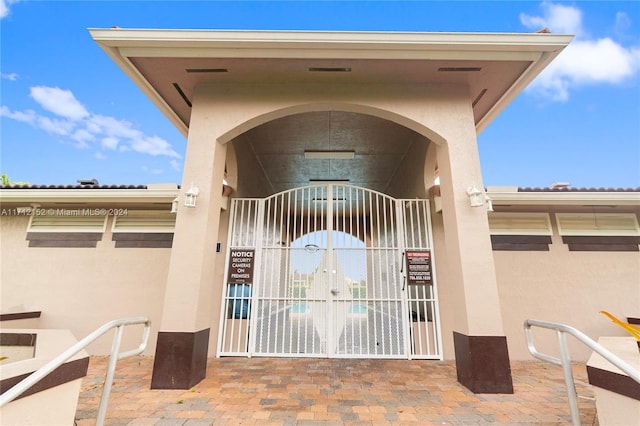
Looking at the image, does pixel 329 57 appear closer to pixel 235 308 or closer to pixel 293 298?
pixel 293 298

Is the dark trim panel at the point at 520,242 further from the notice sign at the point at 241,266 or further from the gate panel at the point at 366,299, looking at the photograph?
the notice sign at the point at 241,266

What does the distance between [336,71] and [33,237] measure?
19.4 feet

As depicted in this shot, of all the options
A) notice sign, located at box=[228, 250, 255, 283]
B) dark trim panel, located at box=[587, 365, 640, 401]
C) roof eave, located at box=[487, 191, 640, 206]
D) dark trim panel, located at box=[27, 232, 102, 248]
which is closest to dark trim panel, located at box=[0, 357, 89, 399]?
notice sign, located at box=[228, 250, 255, 283]

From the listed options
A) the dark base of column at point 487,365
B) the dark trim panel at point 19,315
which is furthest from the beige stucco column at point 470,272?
the dark trim panel at point 19,315

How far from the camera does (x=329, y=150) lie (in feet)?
18.9

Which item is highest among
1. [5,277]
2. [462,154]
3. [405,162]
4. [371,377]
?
[405,162]

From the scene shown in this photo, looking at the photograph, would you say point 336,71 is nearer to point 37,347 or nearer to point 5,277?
point 37,347

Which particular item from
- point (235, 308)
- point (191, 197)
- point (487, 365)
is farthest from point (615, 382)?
point (235, 308)

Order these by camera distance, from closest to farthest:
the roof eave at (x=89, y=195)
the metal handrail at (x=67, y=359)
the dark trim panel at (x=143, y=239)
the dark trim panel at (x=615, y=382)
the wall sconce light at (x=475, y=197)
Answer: the metal handrail at (x=67, y=359), the dark trim panel at (x=615, y=382), the wall sconce light at (x=475, y=197), the roof eave at (x=89, y=195), the dark trim panel at (x=143, y=239)

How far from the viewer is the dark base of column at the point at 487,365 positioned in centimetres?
276

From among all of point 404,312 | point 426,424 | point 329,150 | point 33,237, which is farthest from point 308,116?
point 33,237

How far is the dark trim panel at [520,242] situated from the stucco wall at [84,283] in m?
5.64

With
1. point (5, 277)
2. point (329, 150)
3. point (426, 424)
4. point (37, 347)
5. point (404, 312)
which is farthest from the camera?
point (329, 150)

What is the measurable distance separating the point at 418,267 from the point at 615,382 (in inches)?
105
